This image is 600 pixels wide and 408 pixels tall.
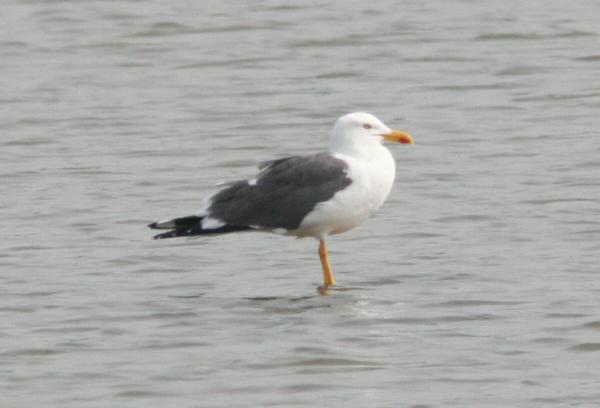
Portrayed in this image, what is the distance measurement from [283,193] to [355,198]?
51 centimetres

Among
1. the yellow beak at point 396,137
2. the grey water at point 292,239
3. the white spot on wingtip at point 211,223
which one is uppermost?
the yellow beak at point 396,137

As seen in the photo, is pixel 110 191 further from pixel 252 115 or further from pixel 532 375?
pixel 532 375

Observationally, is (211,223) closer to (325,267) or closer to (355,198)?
(325,267)

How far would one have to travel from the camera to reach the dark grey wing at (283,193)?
10.2m

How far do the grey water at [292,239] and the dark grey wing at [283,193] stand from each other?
1.40 ft

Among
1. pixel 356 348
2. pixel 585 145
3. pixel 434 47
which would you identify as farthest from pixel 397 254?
pixel 434 47

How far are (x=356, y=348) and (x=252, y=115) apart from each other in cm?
799

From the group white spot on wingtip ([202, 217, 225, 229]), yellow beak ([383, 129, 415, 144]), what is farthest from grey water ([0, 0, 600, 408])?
yellow beak ([383, 129, 415, 144])

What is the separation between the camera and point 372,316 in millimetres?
9688

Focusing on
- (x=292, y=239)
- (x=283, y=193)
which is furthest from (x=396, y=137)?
(x=292, y=239)

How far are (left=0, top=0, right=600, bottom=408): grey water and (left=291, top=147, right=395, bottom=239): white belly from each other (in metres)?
0.42

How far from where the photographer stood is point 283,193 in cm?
1041

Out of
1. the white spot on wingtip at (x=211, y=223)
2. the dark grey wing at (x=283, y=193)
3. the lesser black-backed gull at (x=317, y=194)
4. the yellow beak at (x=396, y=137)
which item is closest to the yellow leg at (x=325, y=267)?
the lesser black-backed gull at (x=317, y=194)

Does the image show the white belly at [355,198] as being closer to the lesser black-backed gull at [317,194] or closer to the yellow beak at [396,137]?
the lesser black-backed gull at [317,194]
